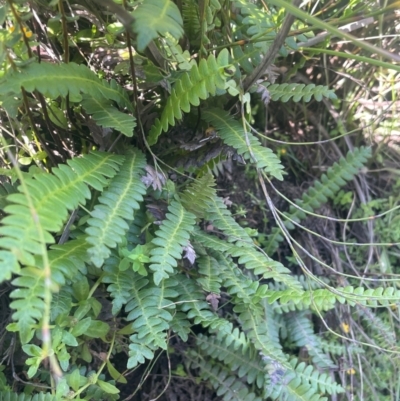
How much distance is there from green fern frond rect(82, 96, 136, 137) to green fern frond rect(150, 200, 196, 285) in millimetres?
176

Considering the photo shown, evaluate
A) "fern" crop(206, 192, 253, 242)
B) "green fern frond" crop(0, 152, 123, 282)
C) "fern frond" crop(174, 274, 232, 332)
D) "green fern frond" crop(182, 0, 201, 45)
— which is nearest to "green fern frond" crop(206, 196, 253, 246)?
"fern" crop(206, 192, 253, 242)

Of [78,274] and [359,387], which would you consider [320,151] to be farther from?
[78,274]

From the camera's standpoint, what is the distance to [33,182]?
64cm

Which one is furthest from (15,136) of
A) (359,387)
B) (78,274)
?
(359,387)

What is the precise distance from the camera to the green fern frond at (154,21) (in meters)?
0.56

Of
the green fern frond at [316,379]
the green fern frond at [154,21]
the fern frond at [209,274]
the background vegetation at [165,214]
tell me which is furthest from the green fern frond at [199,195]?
the green fern frond at [316,379]

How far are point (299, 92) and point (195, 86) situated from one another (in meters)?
0.31

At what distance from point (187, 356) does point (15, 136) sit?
624 millimetres

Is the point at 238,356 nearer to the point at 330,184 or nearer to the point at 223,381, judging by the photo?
the point at 223,381

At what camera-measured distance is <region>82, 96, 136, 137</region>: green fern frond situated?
78 cm

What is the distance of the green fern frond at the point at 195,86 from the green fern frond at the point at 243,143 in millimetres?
131

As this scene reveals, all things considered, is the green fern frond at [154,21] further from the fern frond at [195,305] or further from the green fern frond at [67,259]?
the fern frond at [195,305]

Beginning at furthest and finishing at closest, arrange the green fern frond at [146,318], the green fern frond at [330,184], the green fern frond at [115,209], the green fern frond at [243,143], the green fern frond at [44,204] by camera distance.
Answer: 1. the green fern frond at [330,184]
2. the green fern frond at [243,143]
3. the green fern frond at [146,318]
4. the green fern frond at [115,209]
5. the green fern frond at [44,204]

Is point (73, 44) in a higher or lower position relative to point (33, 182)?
higher
